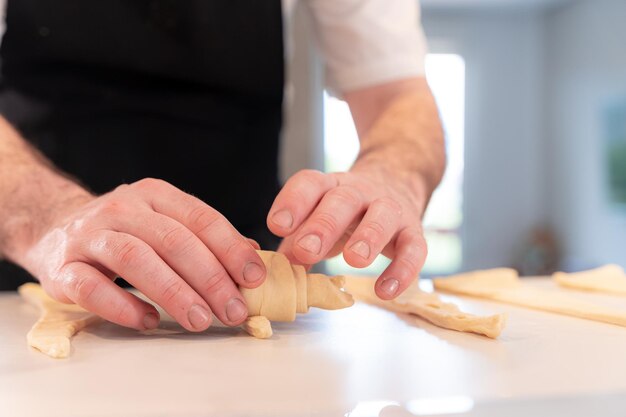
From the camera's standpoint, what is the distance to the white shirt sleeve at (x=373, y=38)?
1.25 m

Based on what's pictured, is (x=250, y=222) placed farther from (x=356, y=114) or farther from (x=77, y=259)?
(x=77, y=259)

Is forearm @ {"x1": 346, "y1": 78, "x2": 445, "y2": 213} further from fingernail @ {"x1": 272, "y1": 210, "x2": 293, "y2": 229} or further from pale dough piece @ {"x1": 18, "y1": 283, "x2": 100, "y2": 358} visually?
pale dough piece @ {"x1": 18, "y1": 283, "x2": 100, "y2": 358}

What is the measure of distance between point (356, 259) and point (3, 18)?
83cm

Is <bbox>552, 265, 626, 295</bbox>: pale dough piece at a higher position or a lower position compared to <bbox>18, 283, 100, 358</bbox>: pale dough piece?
lower

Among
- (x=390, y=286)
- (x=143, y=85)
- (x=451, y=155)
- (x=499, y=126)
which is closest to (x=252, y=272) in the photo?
(x=390, y=286)

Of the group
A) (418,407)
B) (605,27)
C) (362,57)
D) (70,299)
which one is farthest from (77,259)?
(605,27)

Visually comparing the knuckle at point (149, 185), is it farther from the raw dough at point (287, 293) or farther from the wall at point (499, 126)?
the wall at point (499, 126)

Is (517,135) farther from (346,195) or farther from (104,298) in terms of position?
(104,298)

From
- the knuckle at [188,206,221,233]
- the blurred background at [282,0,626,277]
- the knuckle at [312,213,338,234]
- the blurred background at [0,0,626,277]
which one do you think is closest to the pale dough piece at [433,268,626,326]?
the knuckle at [312,213,338,234]

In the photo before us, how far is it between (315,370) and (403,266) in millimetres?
210

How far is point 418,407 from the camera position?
372mm

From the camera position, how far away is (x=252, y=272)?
1.89 ft

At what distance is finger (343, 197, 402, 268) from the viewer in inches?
24.0

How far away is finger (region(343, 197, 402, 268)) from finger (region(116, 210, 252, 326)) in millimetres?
89
